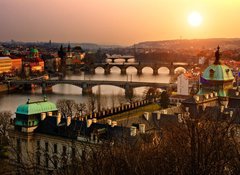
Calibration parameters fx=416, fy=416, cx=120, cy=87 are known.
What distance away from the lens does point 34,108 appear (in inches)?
611

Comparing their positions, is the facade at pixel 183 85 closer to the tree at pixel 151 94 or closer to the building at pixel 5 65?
the tree at pixel 151 94

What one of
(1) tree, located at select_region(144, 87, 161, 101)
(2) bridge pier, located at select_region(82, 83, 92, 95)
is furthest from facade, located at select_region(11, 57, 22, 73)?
(1) tree, located at select_region(144, 87, 161, 101)

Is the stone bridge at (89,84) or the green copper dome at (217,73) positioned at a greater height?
the green copper dome at (217,73)

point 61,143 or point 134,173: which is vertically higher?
point 134,173

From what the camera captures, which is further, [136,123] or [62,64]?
[62,64]

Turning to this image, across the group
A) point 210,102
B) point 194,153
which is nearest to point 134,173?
point 194,153

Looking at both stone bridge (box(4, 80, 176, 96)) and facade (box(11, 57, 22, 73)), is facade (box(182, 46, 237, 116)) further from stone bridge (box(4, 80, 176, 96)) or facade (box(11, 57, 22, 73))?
facade (box(11, 57, 22, 73))

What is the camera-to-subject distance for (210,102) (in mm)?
19406

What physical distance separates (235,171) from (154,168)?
120 centimetres

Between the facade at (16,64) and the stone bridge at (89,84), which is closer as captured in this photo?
the stone bridge at (89,84)

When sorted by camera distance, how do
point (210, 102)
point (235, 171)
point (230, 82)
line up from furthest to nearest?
point (230, 82) → point (210, 102) → point (235, 171)

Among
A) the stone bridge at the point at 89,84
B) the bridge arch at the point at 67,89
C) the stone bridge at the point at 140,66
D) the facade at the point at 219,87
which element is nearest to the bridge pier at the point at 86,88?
the stone bridge at the point at 89,84

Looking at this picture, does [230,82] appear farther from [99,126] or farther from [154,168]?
[154,168]

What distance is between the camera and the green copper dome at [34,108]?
50.1ft
